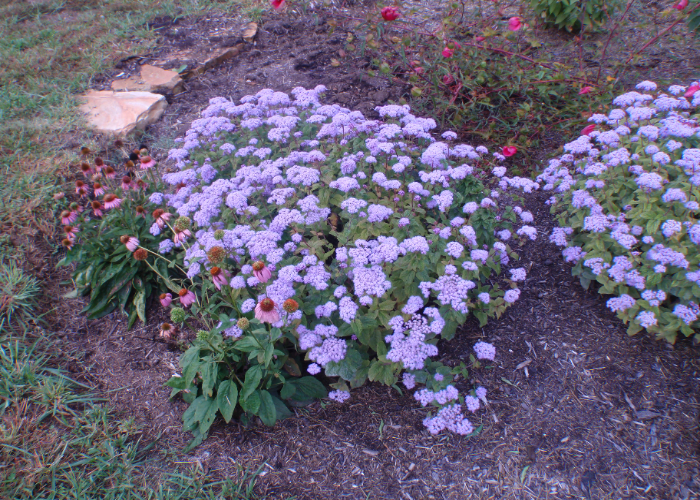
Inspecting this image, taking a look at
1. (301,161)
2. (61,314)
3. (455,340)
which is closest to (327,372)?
(455,340)

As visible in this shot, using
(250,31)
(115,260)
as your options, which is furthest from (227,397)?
(250,31)

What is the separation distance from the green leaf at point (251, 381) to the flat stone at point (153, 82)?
13.8 feet

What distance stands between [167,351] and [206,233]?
95 cm

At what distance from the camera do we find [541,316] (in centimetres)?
276

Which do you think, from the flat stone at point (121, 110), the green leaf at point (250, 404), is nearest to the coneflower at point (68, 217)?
the green leaf at point (250, 404)

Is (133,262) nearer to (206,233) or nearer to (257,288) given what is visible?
(206,233)

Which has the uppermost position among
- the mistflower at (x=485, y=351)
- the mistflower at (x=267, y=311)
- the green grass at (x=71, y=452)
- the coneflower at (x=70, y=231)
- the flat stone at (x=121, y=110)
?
the mistflower at (x=267, y=311)

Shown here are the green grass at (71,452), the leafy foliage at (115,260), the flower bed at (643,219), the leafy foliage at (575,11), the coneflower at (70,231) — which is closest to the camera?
the green grass at (71,452)

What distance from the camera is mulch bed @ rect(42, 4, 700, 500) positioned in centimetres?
212

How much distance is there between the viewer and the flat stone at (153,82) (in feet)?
16.6

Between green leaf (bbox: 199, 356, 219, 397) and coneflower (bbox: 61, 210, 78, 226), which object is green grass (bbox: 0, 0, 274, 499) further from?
coneflower (bbox: 61, 210, 78, 226)

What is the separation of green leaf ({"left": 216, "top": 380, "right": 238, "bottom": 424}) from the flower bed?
206 cm

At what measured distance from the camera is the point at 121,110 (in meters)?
4.64

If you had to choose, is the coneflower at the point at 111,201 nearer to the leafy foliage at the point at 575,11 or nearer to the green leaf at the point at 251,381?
the green leaf at the point at 251,381
